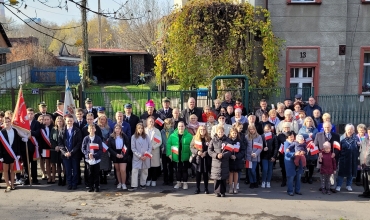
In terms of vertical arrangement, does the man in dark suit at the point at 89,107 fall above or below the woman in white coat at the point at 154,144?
above

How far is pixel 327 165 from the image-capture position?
8.81 metres

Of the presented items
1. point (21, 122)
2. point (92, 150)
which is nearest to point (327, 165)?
point (92, 150)

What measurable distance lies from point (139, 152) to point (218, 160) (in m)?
1.91

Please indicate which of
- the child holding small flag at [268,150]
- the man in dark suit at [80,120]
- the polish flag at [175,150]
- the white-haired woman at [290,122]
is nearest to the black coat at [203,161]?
the polish flag at [175,150]

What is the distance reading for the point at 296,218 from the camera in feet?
24.5

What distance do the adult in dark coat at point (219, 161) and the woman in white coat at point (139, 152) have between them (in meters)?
1.56

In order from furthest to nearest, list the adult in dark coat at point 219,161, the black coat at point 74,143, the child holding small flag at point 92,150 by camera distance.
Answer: the black coat at point 74,143 → the child holding small flag at point 92,150 → the adult in dark coat at point 219,161

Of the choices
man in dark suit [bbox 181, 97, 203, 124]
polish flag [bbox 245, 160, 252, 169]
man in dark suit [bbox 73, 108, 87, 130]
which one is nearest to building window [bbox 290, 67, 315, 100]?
man in dark suit [bbox 181, 97, 203, 124]

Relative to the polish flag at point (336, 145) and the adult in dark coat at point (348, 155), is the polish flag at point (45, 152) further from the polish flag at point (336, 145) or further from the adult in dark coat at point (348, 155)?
the adult in dark coat at point (348, 155)

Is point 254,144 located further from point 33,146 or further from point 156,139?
point 33,146

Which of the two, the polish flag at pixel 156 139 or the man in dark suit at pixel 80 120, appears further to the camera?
the man in dark suit at pixel 80 120

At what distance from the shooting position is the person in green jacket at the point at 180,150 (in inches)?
357

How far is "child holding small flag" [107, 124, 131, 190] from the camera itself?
9016 mm

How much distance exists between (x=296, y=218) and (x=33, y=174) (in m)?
6.35
